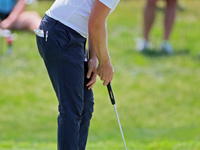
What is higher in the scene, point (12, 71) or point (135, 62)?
point (135, 62)

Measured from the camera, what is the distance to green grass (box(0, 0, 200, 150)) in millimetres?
5176

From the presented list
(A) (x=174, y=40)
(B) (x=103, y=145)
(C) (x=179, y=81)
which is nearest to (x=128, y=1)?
(A) (x=174, y=40)

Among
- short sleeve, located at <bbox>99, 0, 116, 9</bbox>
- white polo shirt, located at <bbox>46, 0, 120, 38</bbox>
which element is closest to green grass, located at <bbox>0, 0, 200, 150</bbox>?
white polo shirt, located at <bbox>46, 0, 120, 38</bbox>

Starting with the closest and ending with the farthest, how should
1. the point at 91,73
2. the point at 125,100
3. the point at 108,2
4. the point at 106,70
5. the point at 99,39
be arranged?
the point at 108,2 → the point at 99,39 → the point at 106,70 → the point at 91,73 → the point at 125,100

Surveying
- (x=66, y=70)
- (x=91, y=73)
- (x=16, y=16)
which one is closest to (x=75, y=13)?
(x=66, y=70)

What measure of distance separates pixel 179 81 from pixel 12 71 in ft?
8.85

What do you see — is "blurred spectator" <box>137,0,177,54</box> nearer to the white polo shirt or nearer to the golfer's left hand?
the golfer's left hand

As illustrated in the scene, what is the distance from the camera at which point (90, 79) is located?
2.93 metres

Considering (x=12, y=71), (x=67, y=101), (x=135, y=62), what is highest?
(x=67, y=101)

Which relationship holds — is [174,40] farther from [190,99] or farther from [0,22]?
[0,22]

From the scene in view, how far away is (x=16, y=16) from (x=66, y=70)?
19.5ft

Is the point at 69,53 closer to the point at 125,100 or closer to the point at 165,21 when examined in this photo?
the point at 125,100

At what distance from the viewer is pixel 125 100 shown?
637 cm

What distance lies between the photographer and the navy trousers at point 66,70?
8.73 feet
